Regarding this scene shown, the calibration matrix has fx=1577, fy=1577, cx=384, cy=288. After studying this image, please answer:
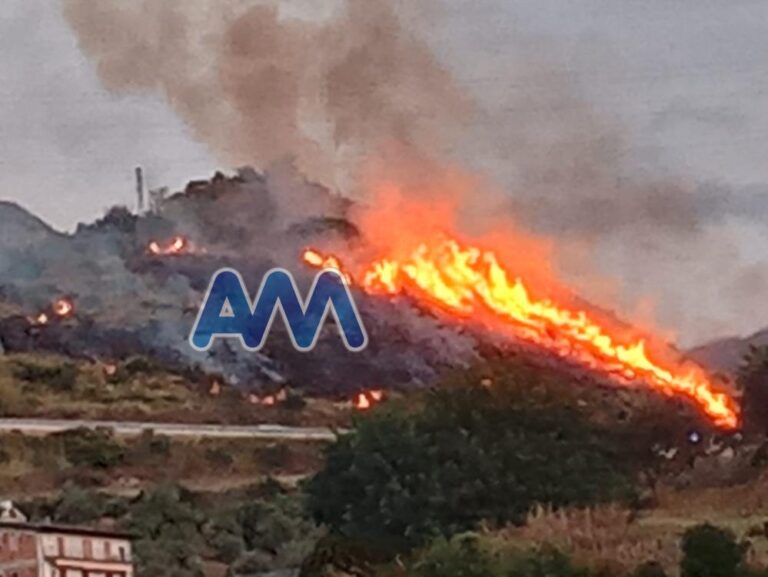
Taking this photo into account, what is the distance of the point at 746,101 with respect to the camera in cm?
225

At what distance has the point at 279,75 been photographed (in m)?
2.33

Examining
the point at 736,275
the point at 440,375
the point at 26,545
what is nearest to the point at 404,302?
the point at 440,375

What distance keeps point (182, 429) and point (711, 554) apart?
2.64ft

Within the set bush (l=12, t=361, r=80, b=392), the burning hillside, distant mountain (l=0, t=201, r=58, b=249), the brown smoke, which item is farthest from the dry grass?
distant mountain (l=0, t=201, r=58, b=249)

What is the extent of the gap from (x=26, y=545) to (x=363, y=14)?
3.13 ft

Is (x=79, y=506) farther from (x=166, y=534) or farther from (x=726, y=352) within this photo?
(x=726, y=352)

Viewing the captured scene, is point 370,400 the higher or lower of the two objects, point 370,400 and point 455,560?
the higher

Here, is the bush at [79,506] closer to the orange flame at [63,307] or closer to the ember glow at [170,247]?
the orange flame at [63,307]

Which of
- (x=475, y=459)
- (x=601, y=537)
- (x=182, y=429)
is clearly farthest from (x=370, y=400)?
(x=601, y=537)

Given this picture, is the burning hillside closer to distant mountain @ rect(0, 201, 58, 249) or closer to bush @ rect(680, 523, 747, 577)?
distant mountain @ rect(0, 201, 58, 249)

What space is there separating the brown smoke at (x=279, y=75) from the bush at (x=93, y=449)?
464 millimetres

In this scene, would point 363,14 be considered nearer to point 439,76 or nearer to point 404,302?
point 439,76

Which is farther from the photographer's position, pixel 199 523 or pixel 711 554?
pixel 199 523

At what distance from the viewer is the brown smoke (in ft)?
7.55
